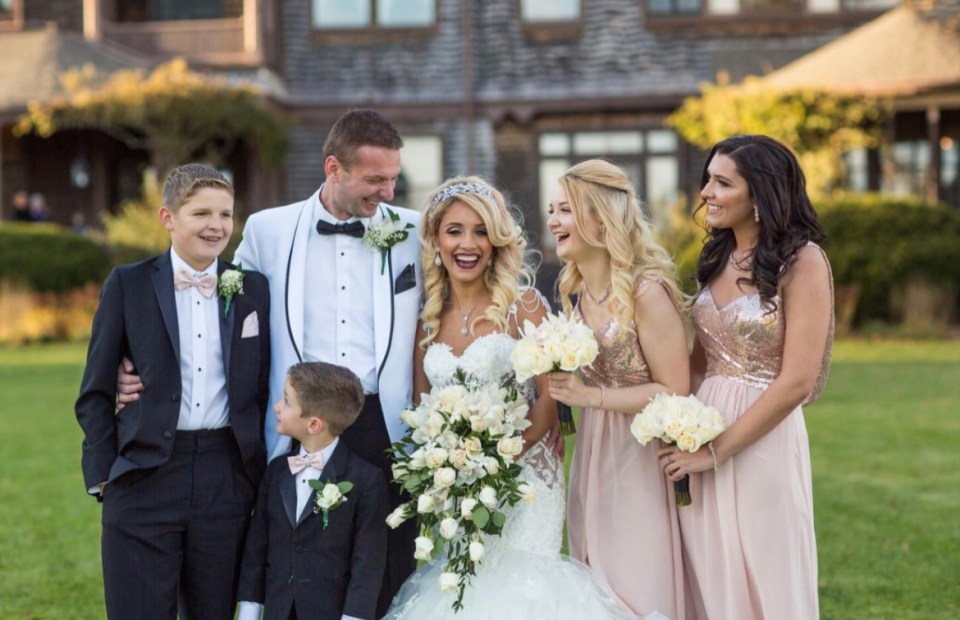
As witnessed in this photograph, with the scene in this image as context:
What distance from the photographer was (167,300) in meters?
4.49

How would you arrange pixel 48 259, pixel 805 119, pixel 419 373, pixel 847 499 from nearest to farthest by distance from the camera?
pixel 419 373 < pixel 847 499 < pixel 48 259 < pixel 805 119

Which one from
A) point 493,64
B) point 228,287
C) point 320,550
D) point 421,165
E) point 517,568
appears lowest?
point 517,568

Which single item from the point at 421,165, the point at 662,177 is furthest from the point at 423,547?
the point at 421,165

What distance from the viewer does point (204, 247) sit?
4480 mm

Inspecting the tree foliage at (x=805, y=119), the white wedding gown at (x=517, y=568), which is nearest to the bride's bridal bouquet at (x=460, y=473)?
the white wedding gown at (x=517, y=568)

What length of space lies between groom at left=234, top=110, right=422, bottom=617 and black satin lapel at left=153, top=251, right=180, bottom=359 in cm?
46

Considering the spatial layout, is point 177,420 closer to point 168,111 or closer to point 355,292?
point 355,292

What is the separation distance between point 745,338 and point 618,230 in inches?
24.9

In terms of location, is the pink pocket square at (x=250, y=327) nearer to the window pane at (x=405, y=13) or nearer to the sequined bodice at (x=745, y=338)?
the sequined bodice at (x=745, y=338)

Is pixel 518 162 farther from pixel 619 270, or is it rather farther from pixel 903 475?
pixel 619 270

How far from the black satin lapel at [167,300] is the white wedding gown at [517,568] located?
0.98 meters

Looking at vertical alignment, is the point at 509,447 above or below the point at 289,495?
above

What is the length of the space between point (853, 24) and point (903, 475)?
15356mm

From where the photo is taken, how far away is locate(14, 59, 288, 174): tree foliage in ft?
69.3
